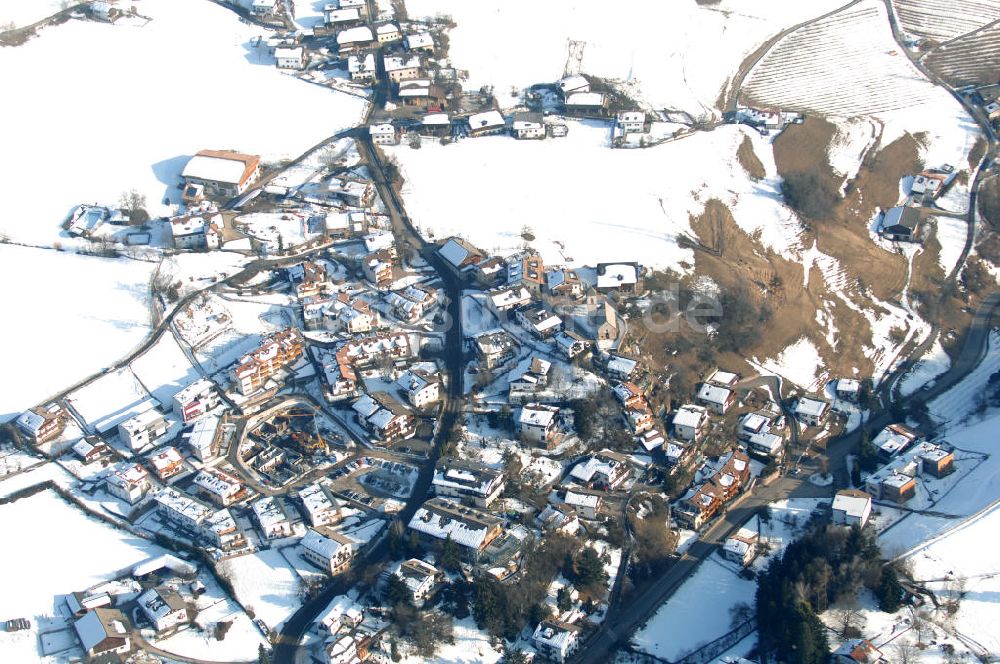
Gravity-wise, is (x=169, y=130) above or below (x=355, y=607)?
above

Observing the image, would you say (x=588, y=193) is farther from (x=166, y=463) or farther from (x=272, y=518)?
(x=166, y=463)

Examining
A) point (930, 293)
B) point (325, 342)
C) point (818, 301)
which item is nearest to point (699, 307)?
point (818, 301)

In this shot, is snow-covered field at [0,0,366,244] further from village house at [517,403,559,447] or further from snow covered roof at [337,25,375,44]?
village house at [517,403,559,447]

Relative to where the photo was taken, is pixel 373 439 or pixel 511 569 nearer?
pixel 511 569

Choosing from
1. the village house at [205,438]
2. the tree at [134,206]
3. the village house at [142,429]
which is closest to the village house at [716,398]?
the village house at [205,438]

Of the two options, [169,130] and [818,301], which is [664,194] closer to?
[818,301]

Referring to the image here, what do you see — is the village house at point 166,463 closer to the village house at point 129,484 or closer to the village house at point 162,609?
the village house at point 129,484
